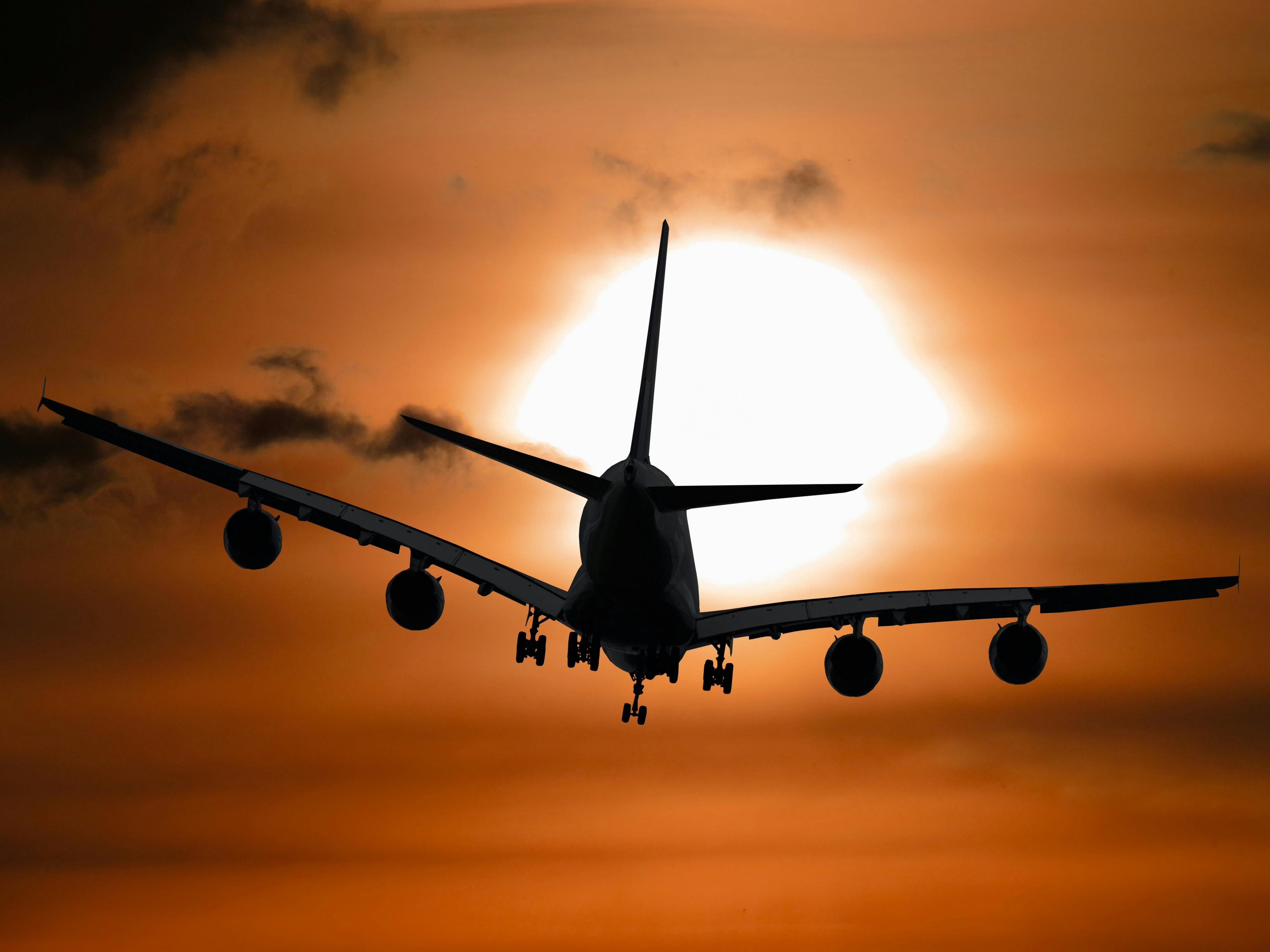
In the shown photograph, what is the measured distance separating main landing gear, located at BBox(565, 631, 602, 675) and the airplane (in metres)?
0.04

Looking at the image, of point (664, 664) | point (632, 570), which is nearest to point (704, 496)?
point (632, 570)

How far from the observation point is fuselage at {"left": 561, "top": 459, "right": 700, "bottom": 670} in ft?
133

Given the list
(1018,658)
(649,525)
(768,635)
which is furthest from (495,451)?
(1018,658)

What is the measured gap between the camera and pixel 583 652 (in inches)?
1820

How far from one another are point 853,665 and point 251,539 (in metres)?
18.6

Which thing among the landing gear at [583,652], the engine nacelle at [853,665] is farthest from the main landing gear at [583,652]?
the engine nacelle at [853,665]

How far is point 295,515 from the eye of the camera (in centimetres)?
4791

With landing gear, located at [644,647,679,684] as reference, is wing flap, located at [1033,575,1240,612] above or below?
above

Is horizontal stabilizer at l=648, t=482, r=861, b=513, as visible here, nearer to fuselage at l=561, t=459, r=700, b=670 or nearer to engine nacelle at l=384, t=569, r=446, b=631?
fuselage at l=561, t=459, r=700, b=670

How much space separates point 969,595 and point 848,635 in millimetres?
4243

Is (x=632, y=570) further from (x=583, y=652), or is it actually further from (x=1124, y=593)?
(x=1124, y=593)

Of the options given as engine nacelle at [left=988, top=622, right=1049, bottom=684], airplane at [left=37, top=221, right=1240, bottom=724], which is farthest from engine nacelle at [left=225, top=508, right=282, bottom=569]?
engine nacelle at [left=988, top=622, right=1049, bottom=684]

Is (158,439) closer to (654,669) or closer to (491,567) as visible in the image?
(491,567)

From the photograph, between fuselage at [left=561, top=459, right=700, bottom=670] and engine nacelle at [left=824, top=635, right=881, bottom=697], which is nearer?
fuselage at [left=561, top=459, right=700, bottom=670]
